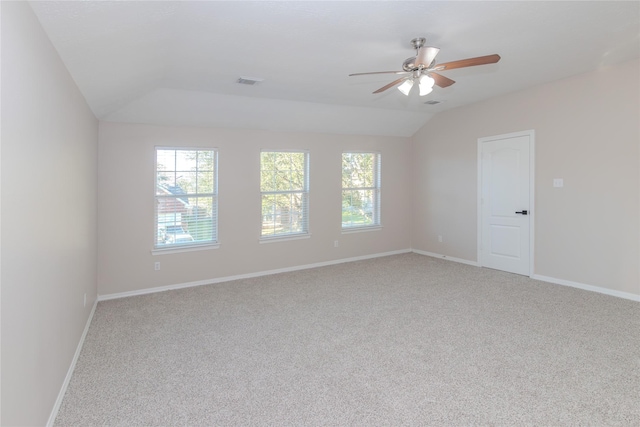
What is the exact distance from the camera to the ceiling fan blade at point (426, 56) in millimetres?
2646

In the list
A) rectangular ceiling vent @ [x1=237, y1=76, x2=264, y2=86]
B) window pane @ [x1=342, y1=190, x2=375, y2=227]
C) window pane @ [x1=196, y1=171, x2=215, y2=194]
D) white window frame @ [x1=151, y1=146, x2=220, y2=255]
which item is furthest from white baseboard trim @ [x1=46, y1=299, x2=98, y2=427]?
window pane @ [x1=342, y1=190, x2=375, y2=227]

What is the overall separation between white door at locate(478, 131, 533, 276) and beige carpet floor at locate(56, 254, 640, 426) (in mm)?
848

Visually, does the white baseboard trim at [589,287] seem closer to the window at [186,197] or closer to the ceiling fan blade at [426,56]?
the ceiling fan blade at [426,56]

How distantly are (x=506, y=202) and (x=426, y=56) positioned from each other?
3.45 metres

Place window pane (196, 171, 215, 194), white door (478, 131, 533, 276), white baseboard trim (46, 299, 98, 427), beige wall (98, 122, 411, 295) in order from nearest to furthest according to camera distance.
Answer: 1. white baseboard trim (46, 299, 98, 427)
2. beige wall (98, 122, 411, 295)
3. window pane (196, 171, 215, 194)
4. white door (478, 131, 533, 276)

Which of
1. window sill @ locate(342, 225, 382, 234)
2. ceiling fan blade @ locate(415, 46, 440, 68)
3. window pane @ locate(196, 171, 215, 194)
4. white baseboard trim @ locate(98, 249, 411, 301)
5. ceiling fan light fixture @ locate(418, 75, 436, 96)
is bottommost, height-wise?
white baseboard trim @ locate(98, 249, 411, 301)

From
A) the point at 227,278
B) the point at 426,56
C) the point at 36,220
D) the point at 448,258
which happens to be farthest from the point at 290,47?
the point at 448,258

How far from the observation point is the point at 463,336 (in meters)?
3.20

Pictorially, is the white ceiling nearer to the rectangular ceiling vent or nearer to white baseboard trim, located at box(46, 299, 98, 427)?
the rectangular ceiling vent

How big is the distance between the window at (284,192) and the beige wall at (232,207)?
122 millimetres

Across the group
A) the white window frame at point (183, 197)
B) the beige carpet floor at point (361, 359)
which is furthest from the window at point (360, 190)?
the white window frame at point (183, 197)

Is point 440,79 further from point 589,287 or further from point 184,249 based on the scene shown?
point 184,249

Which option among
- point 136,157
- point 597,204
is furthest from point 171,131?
point 597,204

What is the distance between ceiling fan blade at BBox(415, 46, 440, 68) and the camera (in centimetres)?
265
